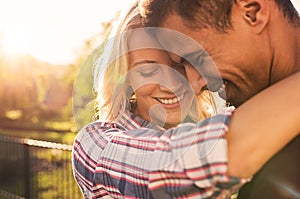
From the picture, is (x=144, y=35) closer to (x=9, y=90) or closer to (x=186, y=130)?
(x=186, y=130)

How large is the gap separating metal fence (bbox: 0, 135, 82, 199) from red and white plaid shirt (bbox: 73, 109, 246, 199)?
5.78 m

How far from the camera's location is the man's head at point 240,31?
175 cm

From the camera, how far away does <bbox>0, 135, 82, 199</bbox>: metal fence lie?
7.86m

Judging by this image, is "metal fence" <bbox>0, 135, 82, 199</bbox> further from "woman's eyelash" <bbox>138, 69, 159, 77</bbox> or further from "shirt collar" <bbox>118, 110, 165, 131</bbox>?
"shirt collar" <bbox>118, 110, 165, 131</bbox>

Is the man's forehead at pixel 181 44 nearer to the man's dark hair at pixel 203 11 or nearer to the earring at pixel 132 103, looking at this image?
the man's dark hair at pixel 203 11

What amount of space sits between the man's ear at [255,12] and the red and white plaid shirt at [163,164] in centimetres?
47

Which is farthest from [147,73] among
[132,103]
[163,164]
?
[163,164]

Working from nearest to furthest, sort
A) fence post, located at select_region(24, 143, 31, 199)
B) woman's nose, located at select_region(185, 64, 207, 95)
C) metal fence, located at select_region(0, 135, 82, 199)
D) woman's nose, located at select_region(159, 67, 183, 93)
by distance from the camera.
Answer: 1. woman's nose, located at select_region(185, 64, 207, 95)
2. woman's nose, located at select_region(159, 67, 183, 93)
3. metal fence, located at select_region(0, 135, 82, 199)
4. fence post, located at select_region(24, 143, 31, 199)

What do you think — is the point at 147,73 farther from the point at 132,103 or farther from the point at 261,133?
the point at 261,133

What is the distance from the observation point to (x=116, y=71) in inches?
91.7

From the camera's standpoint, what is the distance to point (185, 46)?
1.79m

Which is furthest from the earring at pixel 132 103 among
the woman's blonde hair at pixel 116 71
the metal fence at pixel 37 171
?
the metal fence at pixel 37 171

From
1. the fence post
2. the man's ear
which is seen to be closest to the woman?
the man's ear

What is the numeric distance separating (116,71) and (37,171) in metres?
6.25
